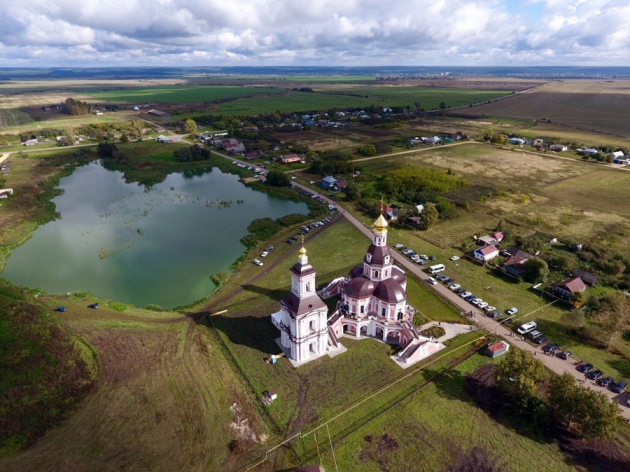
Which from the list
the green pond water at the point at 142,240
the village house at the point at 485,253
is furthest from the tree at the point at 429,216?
the green pond water at the point at 142,240

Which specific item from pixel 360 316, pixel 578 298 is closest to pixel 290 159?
pixel 360 316

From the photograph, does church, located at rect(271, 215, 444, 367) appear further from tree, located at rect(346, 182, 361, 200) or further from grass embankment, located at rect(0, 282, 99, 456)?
tree, located at rect(346, 182, 361, 200)

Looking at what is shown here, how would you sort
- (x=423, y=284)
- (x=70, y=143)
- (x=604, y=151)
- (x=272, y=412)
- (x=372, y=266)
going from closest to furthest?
1. (x=272, y=412)
2. (x=372, y=266)
3. (x=423, y=284)
4. (x=604, y=151)
5. (x=70, y=143)

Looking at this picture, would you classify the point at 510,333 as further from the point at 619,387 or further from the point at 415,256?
the point at 415,256

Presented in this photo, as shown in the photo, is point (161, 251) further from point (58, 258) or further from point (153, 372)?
point (153, 372)

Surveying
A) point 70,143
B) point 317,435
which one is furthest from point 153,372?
point 70,143

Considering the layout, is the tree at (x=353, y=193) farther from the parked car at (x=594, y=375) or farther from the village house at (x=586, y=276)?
the parked car at (x=594, y=375)
